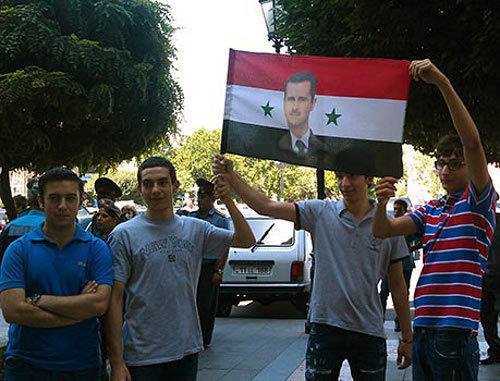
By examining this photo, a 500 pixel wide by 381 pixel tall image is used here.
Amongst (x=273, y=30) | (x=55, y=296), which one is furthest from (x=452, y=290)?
(x=273, y=30)

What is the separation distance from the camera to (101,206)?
20.3 feet

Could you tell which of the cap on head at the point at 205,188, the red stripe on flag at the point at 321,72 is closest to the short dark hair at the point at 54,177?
the red stripe on flag at the point at 321,72

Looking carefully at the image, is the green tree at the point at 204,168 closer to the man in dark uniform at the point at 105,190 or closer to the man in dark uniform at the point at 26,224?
the man in dark uniform at the point at 105,190

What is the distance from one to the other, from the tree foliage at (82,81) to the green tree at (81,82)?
11 millimetres

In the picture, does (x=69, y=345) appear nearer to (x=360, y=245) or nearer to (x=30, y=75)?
(x=360, y=245)

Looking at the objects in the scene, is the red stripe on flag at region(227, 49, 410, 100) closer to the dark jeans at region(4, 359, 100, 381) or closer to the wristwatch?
the wristwatch

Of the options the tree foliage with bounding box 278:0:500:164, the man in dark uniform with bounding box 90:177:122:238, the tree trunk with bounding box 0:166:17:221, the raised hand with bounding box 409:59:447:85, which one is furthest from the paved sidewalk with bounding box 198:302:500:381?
the raised hand with bounding box 409:59:447:85

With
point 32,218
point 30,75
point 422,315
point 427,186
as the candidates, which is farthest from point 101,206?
point 427,186

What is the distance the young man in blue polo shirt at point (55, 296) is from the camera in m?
3.20

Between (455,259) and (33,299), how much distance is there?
79.2 inches

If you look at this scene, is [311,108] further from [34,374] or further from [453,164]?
[34,374]

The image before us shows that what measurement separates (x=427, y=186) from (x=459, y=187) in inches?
2550

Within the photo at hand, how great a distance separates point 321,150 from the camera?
402 centimetres

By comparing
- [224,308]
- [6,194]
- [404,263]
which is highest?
[6,194]
